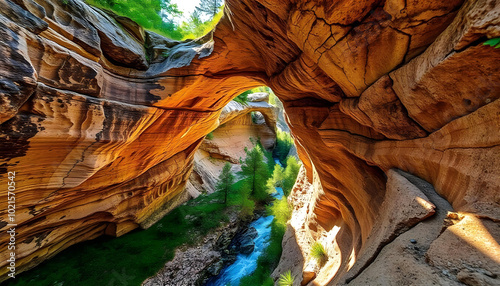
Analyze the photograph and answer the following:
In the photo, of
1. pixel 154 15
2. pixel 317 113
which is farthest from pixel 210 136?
pixel 317 113

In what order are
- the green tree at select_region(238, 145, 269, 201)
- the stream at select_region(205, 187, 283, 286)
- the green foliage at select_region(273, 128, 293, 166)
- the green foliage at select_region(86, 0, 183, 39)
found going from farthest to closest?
the green foliage at select_region(273, 128, 293, 166) → the green tree at select_region(238, 145, 269, 201) → the stream at select_region(205, 187, 283, 286) → the green foliage at select_region(86, 0, 183, 39)

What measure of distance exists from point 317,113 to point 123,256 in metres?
11.1

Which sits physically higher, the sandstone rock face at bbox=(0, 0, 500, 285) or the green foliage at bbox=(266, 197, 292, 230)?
the sandstone rock face at bbox=(0, 0, 500, 285)

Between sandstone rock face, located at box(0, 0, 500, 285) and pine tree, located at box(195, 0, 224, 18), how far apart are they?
8.79 metres

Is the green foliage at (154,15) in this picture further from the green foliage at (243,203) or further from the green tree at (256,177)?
the green foliage at (243,203)

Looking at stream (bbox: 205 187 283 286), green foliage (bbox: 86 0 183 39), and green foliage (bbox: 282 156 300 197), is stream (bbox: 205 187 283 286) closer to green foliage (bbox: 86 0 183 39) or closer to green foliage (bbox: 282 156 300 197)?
green foliage (bbox: 282 156 300 197)

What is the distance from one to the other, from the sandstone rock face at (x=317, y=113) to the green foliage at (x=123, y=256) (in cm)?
72

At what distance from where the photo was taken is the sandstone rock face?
1834mm

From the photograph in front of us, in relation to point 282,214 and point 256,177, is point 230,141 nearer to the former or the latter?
point 256,177

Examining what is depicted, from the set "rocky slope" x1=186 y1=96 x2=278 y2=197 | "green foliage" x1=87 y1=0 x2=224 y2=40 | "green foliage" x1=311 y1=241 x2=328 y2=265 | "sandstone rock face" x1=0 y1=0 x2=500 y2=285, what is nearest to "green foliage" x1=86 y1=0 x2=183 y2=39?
"green foliage" x1=87 y1=0 x2=224 y2=40

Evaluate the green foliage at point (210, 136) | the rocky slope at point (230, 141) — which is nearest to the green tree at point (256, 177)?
the rocky slope at point (230, 141)

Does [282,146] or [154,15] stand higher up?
[154,15]

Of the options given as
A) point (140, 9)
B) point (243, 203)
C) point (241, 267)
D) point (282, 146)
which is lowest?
point (241, 267)

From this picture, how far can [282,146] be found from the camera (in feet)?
101
